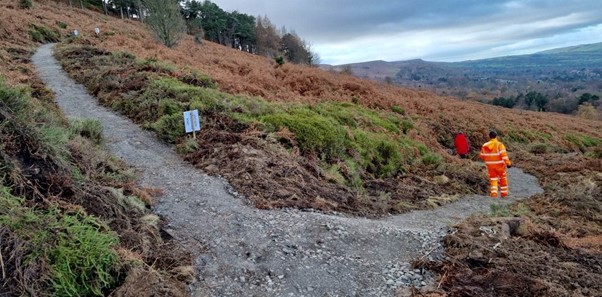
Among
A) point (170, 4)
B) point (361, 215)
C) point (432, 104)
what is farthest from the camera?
point (170, 4)

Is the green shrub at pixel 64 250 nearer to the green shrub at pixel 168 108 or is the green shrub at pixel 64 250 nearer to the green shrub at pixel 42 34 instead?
the green shrub at pixel 168 108

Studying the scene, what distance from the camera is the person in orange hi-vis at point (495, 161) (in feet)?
30.8

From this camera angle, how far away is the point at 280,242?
4.98 metres

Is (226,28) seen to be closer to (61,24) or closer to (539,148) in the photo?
(61,24)

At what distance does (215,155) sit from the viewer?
7.93 m

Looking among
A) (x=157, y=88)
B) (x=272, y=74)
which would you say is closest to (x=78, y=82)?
(x=157, y=88)

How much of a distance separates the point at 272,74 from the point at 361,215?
1338cm

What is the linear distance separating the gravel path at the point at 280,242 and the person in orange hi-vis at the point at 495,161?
250 cm

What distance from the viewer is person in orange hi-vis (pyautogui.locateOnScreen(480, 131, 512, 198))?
9.38m

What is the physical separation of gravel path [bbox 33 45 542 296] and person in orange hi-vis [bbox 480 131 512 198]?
8.21 feet

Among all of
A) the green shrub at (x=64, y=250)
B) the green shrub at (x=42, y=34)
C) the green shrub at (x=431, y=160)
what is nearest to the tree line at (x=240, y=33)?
the green shrub at (x=42, y=34)

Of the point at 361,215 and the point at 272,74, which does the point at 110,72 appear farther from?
the point at 361,215

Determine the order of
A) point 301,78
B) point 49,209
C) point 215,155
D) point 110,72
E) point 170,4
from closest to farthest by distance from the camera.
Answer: point 49,209 < point 215,155 < point 110,72 < point 301,78 < point 170,4

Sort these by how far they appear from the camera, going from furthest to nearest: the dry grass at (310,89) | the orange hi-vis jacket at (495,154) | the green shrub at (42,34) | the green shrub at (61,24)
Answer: the green shrub at (61,24) → the green shrub at (42,34) → the dry grass at (310,89) → the orange hi-vis jacket at (495,154)
